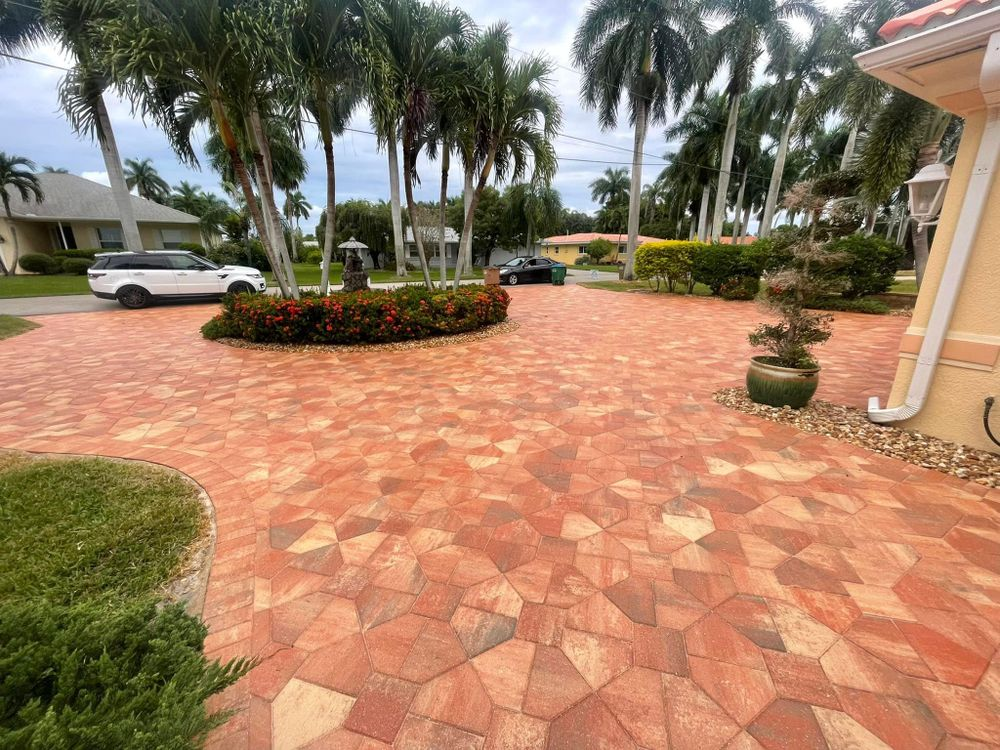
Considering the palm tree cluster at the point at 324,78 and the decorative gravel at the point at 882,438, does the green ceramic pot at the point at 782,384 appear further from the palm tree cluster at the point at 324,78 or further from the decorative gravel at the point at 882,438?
the palm tree cluster at the point at 324,78

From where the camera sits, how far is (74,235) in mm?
22609

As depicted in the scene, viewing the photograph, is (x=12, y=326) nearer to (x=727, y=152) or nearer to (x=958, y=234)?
(x=958, y=234)

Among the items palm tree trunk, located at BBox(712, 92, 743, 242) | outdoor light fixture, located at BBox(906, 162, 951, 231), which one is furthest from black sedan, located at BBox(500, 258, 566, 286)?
outdoor light fixture, located at BBox(906, 162, 951, 231)

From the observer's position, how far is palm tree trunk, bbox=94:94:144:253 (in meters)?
12.8

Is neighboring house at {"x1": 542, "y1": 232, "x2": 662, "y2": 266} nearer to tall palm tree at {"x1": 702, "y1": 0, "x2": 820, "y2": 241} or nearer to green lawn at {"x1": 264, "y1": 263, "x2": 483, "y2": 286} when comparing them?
green lawn at {"x1": 264, "y1": 263, "x2": 483, "y2": 286}

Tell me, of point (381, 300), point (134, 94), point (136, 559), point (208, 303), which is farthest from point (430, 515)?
point (208, 303)

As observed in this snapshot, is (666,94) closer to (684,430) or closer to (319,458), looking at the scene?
(684,430)

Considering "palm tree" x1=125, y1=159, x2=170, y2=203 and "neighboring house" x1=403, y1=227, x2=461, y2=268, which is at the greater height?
"palm tree" x1=125, y1=159, x2=170, y2=203

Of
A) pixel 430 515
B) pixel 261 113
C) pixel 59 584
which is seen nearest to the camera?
pixel 59 584

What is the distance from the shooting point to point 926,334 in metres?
3.45

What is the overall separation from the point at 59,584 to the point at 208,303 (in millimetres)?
13847

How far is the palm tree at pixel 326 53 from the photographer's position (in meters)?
6.13

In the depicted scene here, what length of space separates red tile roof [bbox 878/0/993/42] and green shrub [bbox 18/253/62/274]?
102 ft

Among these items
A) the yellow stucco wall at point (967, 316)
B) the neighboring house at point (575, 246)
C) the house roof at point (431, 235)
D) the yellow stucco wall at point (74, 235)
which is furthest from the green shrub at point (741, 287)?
the neighboring house at point (575, 246)
